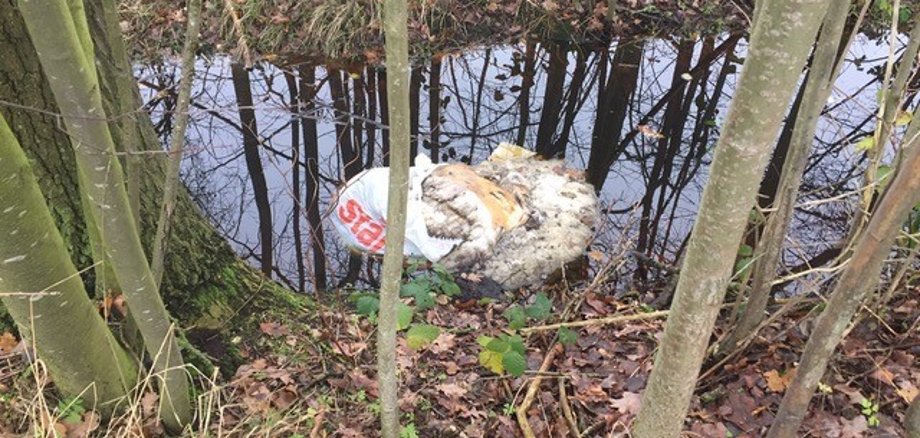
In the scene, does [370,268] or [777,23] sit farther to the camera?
[370,268]

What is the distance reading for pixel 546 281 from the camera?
432cm

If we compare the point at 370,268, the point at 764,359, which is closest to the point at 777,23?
the point at 764,359

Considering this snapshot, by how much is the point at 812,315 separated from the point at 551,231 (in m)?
2.01

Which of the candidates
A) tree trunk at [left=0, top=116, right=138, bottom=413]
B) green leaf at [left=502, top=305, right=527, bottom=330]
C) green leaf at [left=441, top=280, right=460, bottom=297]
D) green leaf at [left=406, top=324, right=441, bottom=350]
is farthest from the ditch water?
tree trunk at [left=0, top=116, right=138, bottom=413]

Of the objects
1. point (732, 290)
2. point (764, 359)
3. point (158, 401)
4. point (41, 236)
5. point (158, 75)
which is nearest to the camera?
point (41, 236)

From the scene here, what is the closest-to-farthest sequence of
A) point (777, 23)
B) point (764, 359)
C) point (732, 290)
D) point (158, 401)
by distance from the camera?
1. point (777, 23)
2. point (158, 401)
3. point (764, 359)
4. point (732, 290)

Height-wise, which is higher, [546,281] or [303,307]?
[303,307]

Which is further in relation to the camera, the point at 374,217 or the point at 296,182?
the point at 296,182

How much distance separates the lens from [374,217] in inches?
176

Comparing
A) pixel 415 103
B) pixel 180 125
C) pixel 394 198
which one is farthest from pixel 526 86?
pixel 394 198

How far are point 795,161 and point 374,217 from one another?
9.45 feet

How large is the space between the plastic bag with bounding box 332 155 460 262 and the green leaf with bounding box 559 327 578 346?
4.67 feet

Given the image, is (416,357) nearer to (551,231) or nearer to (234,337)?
(234,337)

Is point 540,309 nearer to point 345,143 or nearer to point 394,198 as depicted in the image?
point 394,198
